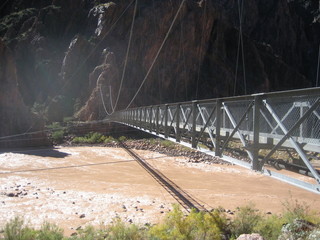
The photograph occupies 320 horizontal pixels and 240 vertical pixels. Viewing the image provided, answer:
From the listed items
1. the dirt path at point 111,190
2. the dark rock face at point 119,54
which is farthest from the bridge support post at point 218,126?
the dark rock face at point 119,54

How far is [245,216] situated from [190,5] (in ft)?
89.4

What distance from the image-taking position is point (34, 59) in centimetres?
3016

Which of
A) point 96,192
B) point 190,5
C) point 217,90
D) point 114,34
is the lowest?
point 96,192

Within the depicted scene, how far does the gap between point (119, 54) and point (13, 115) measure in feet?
41.0

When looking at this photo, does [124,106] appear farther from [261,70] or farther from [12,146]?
[261,70]

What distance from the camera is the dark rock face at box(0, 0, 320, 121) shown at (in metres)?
27.7

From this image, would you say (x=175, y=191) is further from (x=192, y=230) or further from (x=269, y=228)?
(x=192, y=230)

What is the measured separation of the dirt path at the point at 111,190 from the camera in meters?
7.42

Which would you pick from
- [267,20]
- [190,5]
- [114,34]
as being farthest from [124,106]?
[267,20]

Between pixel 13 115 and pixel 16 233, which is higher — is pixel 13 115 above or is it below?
above

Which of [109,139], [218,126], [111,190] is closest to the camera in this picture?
[218,126]

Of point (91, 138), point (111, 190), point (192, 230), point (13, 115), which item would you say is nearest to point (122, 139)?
point (91, 138)

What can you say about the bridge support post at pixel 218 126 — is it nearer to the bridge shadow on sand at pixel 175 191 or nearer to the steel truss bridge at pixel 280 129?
the steel truss bridge at pixel 280 129

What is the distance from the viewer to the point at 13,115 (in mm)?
18641
